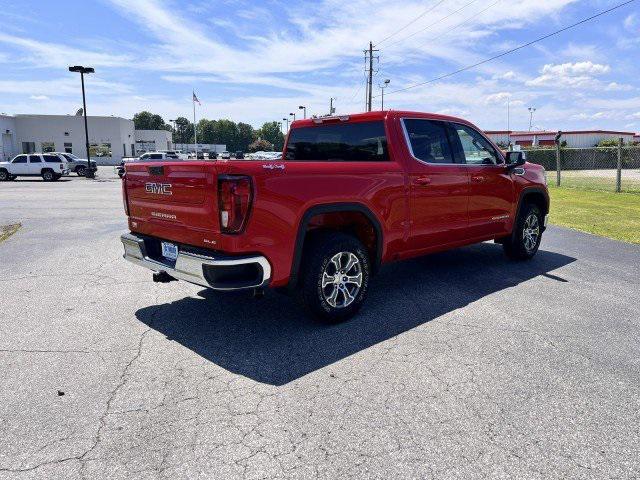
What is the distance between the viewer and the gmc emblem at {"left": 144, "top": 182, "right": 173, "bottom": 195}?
4172 millimetres

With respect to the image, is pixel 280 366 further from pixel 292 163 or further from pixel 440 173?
pixel 440 173

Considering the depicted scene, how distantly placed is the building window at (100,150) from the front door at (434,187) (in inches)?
2619

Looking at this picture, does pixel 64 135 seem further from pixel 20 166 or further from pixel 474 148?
pixel 474 148

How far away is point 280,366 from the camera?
143 inches

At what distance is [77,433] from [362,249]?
276cm

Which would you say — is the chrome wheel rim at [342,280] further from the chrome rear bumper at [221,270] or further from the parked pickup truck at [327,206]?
the chrome rear bumper at [221,270]

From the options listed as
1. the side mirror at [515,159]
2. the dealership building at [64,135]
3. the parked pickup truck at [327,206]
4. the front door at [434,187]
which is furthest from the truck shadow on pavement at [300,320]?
the dealership building at [64,135]

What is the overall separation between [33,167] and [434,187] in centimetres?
3288

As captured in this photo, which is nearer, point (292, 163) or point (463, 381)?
point (463, 381)

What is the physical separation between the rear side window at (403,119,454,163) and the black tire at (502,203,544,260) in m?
1.96

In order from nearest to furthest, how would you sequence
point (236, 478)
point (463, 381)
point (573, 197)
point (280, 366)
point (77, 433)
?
point (236, 478), point (77, 433), point (463, 381), point (280, 366), point (573, 197)

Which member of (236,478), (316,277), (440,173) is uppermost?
(440,173)

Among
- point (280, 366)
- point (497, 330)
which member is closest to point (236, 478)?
point (280, 366)

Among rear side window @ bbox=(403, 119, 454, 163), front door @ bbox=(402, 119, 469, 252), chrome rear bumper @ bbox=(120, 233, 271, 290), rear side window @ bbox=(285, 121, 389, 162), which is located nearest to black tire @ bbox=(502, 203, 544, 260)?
front door @ bbox=(402, 119, 469, 252)
